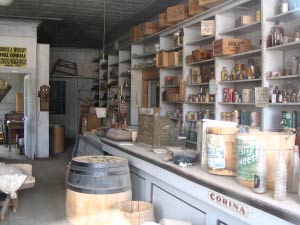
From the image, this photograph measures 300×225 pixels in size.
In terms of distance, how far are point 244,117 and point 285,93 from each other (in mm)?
829

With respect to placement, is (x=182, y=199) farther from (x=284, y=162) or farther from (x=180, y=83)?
(x=180, y=83)

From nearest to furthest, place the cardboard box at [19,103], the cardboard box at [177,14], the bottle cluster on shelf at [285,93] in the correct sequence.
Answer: the bottle cluster on shelf at [285,93], the cardboard box at [177,14], the cardboard box at [19,103]

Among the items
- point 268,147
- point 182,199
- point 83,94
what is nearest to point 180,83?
point 182,199

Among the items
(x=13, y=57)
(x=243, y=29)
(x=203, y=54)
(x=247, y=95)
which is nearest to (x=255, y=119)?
(x=247, y=95)

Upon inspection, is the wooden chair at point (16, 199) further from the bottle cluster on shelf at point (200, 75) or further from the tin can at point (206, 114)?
the bottle cluster on shelf at point (200, 75)

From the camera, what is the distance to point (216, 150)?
2.18 meters

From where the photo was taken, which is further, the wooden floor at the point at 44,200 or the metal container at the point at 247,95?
the metal container at the point at 247,95

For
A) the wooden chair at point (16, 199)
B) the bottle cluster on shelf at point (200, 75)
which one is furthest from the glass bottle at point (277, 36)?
the wooden chair at point (16, 199)

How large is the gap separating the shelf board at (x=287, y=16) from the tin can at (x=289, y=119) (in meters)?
1.09

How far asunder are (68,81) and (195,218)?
11748 millimetres

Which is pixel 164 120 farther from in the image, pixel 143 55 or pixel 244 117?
pixel 143 55

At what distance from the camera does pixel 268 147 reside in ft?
6.29

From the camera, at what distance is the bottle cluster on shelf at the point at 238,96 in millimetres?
4996

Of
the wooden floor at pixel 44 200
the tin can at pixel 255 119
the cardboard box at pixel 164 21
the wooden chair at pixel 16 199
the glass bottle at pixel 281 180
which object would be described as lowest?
the wooden floor at pixel 44 200
